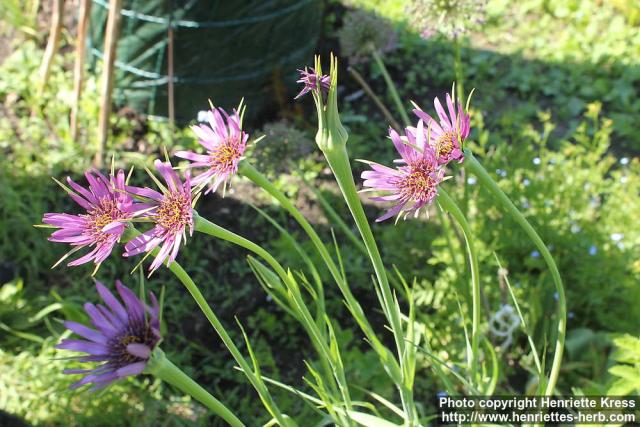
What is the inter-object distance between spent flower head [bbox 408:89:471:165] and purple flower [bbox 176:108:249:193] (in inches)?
11.1

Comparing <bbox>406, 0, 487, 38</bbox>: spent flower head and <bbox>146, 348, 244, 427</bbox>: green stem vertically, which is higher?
<bbox>406, 0, 487, 38</bbox>: spent flower head

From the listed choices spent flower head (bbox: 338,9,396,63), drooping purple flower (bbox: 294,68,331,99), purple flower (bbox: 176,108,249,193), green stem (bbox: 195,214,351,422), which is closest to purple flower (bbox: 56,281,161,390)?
green stem (bbox: 195,214,351,422)

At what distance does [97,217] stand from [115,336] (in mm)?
188

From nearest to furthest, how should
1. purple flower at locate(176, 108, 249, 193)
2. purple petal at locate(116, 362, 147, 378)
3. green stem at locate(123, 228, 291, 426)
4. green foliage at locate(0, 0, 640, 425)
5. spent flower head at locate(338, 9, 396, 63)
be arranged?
1. purple petal at locate(116, 362, 147, 378)
2. green stem at locate(123, 228, 291, 426)
3. purple flower at locate(176, 108, 249, 193)
4. green foliage at locate(0, 0, 640, 425)
5. spent flower head at locate(338, 9, 396, 63)

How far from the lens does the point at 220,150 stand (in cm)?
115

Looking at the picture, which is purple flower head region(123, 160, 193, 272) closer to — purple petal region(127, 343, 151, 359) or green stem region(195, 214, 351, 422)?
green stem region(195, 214, 351, 422)

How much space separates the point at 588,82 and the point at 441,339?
228 centimetres

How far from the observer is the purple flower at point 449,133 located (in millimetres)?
1020

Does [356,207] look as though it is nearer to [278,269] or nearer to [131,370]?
[278,269]

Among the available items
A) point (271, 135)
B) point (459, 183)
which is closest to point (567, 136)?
point (459, 183)

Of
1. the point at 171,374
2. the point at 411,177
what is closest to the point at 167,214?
the point at 171,374

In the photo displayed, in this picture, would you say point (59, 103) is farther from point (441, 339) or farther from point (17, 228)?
point (441, 339)

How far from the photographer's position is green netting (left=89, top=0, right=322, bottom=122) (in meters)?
3.38

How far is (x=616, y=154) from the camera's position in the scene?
3541 mm
